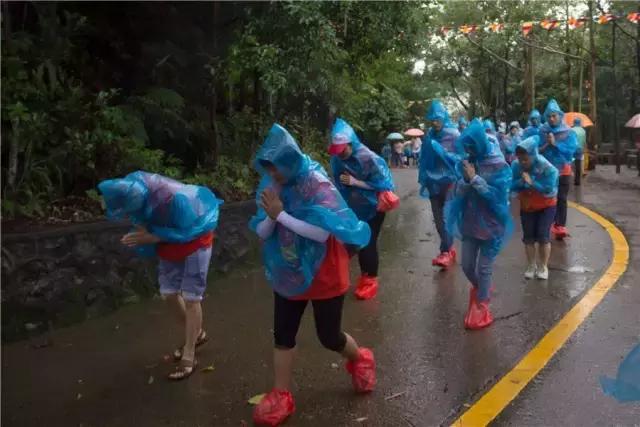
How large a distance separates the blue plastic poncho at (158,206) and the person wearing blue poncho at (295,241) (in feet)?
2.51

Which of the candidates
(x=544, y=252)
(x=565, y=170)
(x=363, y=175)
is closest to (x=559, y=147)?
(x=565, y=170)

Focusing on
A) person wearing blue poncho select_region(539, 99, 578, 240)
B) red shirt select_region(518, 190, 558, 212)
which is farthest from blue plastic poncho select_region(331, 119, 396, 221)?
person wearing blue poncho select_region(539, 99, 578, 240)

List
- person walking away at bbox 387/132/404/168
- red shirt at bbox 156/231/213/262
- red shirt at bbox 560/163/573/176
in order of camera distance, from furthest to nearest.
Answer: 1. person walking away at bbox 387/132/404/168
2. red shirt at bbox 560/163/573/176
3. red shirt at bbox 156/231/213/262

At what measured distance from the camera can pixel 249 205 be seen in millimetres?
7922

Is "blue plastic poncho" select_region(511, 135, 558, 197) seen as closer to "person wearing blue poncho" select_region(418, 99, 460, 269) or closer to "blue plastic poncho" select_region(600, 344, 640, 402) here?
"person wearing blue poncho" select_region(418, 99, 460, 269)

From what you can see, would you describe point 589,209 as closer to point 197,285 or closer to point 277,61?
point 277,61

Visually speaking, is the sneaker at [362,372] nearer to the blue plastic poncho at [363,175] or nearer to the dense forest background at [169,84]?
the blue plastic poncho at [363,175]

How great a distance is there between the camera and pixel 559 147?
8977mm

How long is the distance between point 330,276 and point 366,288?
2754 mm

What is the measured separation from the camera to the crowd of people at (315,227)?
12.1 ft

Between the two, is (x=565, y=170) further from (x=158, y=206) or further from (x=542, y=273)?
(x=158, y=206)

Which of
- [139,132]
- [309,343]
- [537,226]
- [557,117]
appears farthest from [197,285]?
[557,117]

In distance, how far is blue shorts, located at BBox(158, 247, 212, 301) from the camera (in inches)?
181

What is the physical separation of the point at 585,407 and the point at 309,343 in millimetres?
1999
